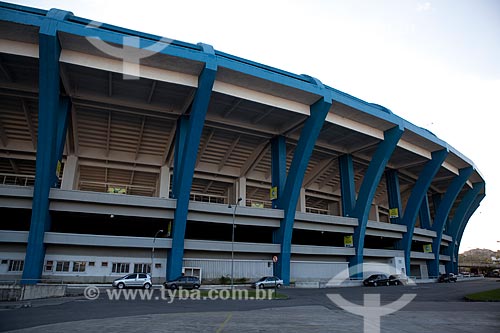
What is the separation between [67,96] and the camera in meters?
31.2

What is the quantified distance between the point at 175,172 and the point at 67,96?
11767 millimetres

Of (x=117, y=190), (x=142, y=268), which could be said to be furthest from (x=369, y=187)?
(x=117, y=190)

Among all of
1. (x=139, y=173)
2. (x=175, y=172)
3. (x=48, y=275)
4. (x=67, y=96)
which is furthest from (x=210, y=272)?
(x=67, y=96)

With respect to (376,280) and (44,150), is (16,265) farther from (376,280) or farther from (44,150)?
(376,280)

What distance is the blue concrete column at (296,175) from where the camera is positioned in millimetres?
33631

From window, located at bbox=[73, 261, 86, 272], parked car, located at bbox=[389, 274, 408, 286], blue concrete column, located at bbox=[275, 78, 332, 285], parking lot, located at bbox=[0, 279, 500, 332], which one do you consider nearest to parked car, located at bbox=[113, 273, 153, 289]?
window, located at bbox=[73, 261, 86, 272]

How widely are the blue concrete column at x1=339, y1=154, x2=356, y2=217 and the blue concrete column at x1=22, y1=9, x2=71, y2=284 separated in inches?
1273

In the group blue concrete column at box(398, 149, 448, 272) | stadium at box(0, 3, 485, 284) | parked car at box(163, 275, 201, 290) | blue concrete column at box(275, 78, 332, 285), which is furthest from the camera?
blue concrete column at box(398, 149, 448, 272)

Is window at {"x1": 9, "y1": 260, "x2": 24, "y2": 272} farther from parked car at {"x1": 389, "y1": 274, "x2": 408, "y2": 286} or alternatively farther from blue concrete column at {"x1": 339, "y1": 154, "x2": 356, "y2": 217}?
parked car at {"x1": 389, "y1": 274, "x2": 408, "y2": 286}

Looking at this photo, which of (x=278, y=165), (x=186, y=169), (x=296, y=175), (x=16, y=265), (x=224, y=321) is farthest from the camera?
(x=278, y=165)

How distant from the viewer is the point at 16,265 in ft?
95.3

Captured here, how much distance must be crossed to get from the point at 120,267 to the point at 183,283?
23.5ft

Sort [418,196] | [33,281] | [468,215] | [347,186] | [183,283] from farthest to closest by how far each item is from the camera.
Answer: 1. [468,215]
2. [418,196]
3. [347,186]
4. [183,283]
5. [33,281]

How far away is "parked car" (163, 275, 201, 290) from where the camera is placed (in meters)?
28.3
